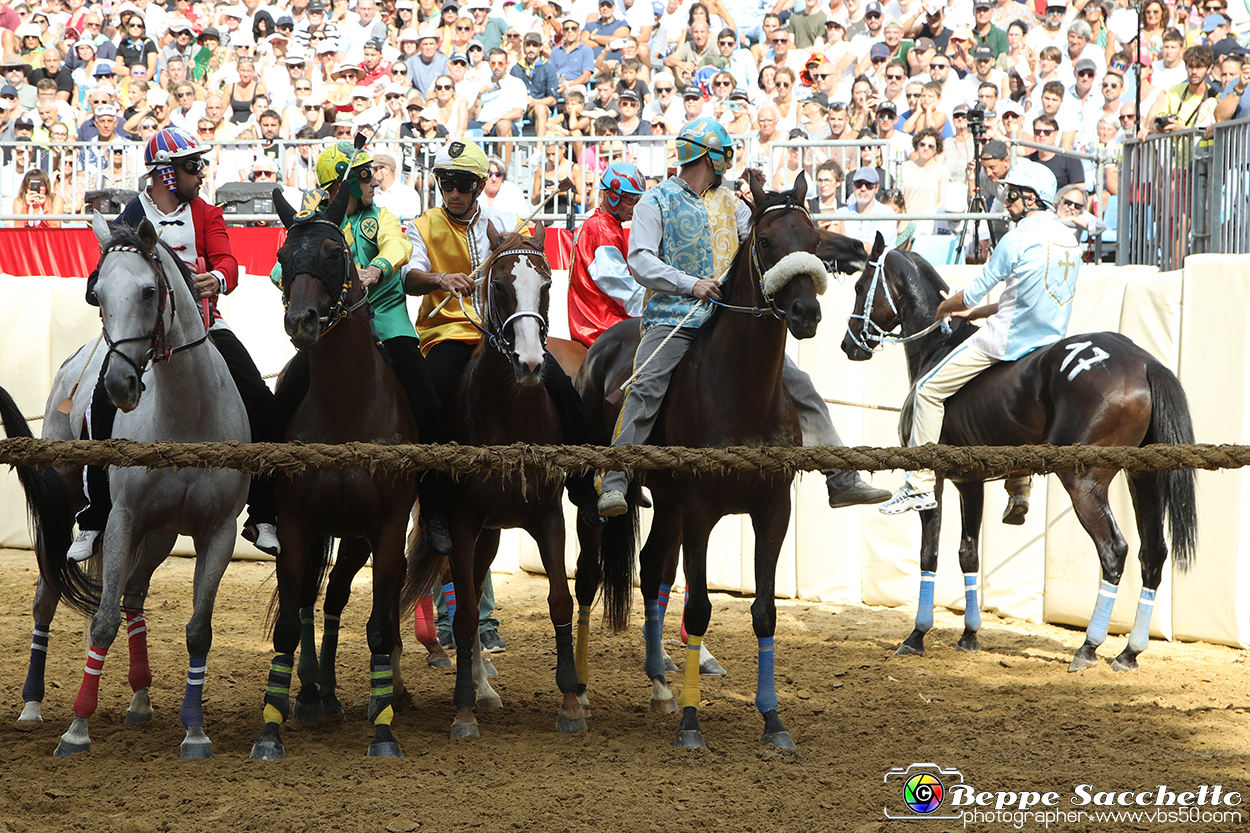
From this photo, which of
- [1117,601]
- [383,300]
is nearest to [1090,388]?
[1117,601]

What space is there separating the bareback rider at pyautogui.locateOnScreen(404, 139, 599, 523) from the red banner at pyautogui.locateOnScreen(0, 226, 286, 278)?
20.5 feet

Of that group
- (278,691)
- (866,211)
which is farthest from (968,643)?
(866,211)

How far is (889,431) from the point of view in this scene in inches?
342

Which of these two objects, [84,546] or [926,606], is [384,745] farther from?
[926,606]

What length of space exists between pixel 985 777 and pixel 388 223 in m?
3.67

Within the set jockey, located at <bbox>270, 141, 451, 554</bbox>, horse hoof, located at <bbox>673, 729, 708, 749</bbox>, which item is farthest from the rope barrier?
horse hoof, located at <bbox>673, 729, 708, 749</bbox>

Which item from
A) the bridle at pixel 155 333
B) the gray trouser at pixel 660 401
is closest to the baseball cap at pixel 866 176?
the gray trouser at pixel 660 401

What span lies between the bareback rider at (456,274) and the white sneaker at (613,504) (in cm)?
51

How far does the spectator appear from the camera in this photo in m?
10.6

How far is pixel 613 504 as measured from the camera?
507 cm

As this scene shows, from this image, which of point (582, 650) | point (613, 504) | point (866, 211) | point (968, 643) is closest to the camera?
point (613, 504)

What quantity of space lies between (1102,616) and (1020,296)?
6.64 ft

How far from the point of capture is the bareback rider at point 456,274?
5.61 metres

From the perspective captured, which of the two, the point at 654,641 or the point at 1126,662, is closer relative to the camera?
the point at 654,641
